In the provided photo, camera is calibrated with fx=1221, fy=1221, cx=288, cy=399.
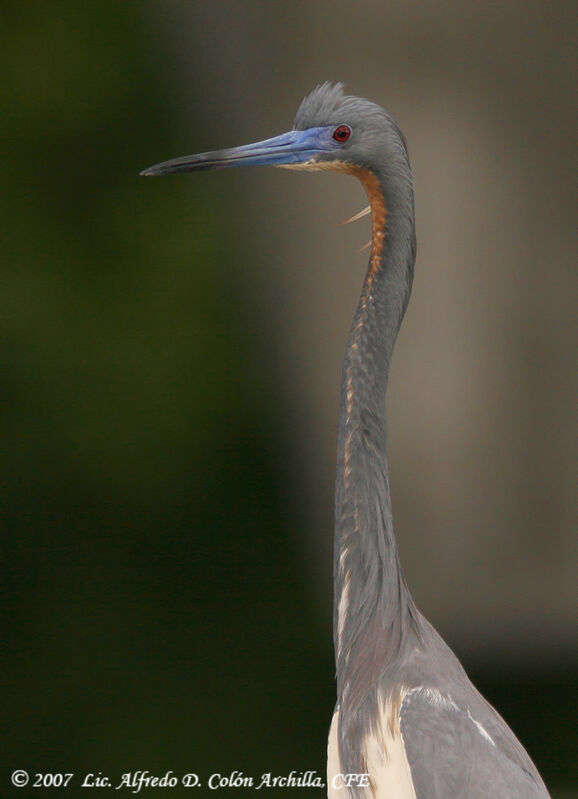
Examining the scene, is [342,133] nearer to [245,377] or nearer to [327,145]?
[327,145]

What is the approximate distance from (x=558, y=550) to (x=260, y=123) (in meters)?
1.16

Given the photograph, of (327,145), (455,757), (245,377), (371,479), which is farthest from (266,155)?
(245,377)

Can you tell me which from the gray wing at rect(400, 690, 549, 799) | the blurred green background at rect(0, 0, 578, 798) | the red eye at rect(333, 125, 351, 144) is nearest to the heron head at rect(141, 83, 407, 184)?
the red eye at rect(333, 125, 351, 144)

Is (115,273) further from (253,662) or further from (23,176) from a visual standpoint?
(253,662)

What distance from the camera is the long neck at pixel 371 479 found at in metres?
1.12

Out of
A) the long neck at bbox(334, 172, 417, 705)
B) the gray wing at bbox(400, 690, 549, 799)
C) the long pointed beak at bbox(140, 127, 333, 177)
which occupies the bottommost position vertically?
the gray wing at bbox(400, 690, 549, 799)

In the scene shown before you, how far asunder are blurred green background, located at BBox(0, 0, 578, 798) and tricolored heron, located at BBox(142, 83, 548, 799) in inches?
51.0

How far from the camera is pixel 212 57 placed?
269 cm

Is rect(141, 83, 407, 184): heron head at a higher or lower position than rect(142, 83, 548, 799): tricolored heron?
higher

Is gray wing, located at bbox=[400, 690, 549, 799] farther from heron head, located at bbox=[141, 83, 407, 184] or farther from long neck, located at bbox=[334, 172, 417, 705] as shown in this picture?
heron head, located at bbox=[141, 83, 407, 184]

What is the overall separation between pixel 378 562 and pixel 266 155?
0.40 metres

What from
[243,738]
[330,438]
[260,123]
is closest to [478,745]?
[243,738]

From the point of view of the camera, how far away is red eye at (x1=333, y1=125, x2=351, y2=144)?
113 centimetres

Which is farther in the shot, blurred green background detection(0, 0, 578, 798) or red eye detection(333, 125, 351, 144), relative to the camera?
blurred green background detection(0, 0, 578, 798)
